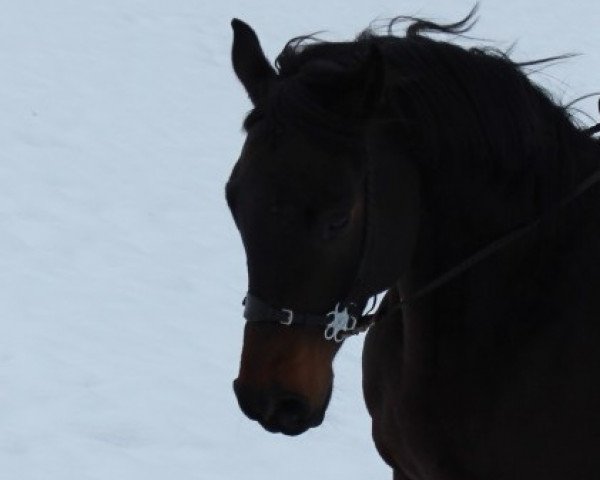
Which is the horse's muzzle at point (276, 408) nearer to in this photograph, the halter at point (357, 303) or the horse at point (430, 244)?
the horse at point (430, 244)

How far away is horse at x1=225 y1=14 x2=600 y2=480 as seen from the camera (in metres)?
2.79

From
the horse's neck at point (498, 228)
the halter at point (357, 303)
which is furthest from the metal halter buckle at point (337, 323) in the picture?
the horse's neck at point (498, 228)

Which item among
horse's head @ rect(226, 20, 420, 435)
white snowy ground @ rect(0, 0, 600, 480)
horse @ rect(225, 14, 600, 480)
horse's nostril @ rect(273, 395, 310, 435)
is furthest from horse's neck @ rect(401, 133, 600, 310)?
white snowy ground @ rect(0, 0, 600, 480)

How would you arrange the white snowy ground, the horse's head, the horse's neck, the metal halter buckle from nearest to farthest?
the horse's head → the metal halter buckle → the horse's neck → the white snowy ground

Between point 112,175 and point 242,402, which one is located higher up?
point 242,402

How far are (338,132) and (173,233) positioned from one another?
4707 mm

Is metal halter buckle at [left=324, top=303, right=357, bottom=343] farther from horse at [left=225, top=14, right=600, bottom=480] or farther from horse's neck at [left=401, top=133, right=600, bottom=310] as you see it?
horse's neck at [left=401, top=133, right=600, bottom=310]

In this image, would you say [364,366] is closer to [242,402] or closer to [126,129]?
[242,402]

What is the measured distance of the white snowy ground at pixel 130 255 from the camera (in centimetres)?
535

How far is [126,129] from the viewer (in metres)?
9.05

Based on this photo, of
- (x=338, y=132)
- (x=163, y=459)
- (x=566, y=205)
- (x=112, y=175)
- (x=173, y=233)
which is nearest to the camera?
(x=338, y=132)

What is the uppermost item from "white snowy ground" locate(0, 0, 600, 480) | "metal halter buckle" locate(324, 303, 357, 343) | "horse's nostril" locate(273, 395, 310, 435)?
"metal halter buckle" locate(324, 303, 357, 343)

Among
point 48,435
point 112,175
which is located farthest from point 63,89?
point 48,435

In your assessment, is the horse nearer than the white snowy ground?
Yes
